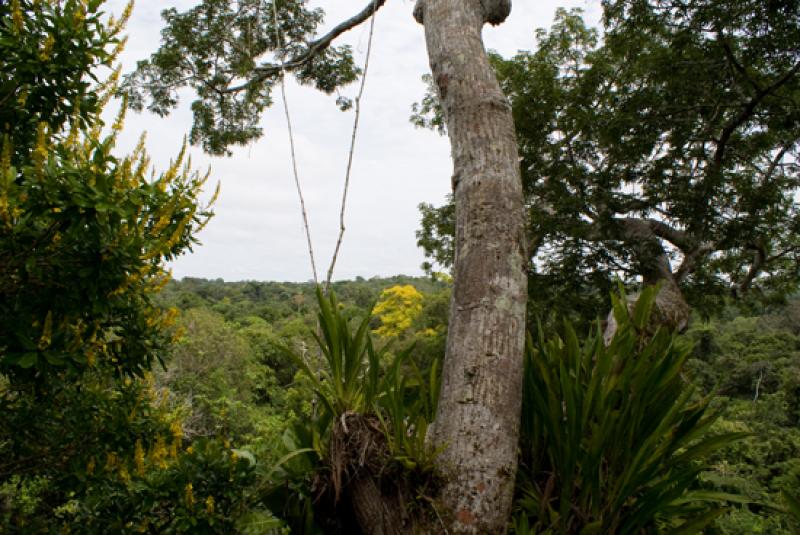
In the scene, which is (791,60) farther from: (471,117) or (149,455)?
(149,455)

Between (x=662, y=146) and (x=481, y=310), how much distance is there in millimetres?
4935

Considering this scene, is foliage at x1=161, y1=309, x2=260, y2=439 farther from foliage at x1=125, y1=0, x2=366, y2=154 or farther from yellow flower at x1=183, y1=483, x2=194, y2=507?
yellow flower at x1=183, y1=483, x2=194, y2=507

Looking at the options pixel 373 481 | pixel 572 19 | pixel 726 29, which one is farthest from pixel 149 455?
pixel 572 19

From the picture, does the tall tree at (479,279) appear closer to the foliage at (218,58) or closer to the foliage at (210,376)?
the foliage at (218,58)

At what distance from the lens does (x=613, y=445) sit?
1.80 metres

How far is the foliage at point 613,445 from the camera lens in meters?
1.70

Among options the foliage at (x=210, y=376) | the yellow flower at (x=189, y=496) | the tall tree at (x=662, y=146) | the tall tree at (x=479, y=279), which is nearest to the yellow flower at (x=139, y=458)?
the yellow flower at (x=189, y=496)

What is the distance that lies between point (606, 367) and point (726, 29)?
15.5 ft

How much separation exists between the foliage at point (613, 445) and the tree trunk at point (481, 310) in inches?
8.4

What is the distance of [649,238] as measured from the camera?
536 centimetres

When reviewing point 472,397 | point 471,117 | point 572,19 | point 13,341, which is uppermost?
point 572,19

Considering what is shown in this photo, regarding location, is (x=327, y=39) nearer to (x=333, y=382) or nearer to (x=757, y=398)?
(x=333, y=382)

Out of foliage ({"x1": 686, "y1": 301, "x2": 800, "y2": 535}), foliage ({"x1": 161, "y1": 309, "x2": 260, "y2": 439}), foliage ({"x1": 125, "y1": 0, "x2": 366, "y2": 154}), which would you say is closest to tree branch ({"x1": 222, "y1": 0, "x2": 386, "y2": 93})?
foliage ({"x1": 125, "y1": 0, "x2": 366, "y2": 154})

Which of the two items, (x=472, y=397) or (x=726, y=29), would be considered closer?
(x=472, y=397)
